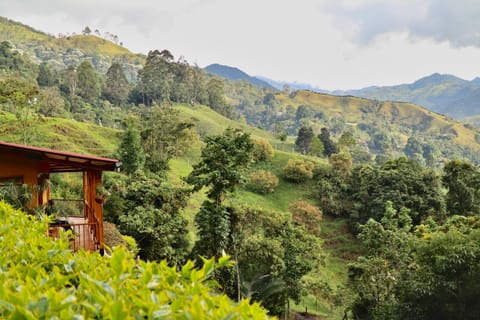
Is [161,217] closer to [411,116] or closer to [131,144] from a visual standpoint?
[131,144]

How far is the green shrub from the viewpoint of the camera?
129 centimetres

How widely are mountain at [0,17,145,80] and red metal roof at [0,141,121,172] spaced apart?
81.8 m

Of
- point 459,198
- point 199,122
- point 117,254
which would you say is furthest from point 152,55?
point 117,254

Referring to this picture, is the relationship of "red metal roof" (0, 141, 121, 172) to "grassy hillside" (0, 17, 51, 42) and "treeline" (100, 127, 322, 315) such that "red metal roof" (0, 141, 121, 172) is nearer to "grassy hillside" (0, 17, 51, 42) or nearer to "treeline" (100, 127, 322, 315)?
"treeline" (100, 127, 322, 315)

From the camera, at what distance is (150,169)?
2338 centimetres

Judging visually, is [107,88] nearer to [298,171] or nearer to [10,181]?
[298,171]

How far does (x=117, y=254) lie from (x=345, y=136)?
46.3 meters

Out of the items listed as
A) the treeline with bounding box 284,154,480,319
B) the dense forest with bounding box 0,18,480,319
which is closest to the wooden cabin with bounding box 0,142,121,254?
the dense forest with bounding box 0,18,480,319

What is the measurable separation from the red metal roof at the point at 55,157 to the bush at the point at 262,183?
2295 centimetres

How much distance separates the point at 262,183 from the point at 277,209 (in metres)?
2.81

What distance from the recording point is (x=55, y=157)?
7.98 metres

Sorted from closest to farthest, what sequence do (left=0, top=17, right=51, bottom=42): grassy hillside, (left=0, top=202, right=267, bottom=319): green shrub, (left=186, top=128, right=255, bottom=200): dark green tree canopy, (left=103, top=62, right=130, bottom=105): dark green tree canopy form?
(left=0, top=202, right=267, bottom=319): green shrub
(left=186, top=128, right=255, bottom=200): dark green tree canopy
(left=103, top=62, right=130, bottom=105): dark green tree canopy
(left=0, top=17, right=51, bottom=42): grassy hillside

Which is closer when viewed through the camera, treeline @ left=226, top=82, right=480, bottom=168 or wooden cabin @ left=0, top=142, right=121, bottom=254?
wooden cabin @ left=0, top=142, right=121, bottom=254

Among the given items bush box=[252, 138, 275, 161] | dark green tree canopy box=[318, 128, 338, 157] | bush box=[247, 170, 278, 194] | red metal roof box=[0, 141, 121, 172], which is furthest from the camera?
dark green tree canopy box=[318, 128, 338, 157]
